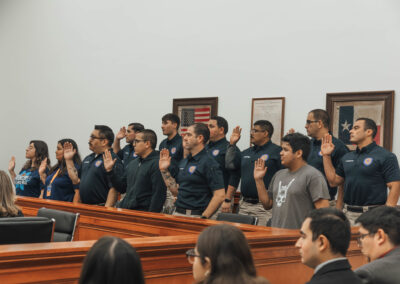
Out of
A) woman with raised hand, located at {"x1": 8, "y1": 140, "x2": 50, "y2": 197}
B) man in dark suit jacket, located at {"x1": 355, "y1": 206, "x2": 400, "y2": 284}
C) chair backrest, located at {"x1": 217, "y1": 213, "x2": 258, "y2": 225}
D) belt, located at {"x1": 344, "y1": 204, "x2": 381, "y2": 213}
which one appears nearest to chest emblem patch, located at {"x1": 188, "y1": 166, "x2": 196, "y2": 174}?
chair backrest, located at {"x1": 217, "y1": 213, "x2": 258, "y2": 225}

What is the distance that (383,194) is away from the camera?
482 cm

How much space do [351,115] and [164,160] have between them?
2.42 m

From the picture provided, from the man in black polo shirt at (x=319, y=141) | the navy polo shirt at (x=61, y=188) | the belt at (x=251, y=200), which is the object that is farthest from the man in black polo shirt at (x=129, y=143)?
the man in black polo shirt at (x=319, y=141)

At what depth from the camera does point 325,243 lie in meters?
2.30

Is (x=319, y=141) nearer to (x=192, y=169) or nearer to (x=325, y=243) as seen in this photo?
(x=192, y=169)

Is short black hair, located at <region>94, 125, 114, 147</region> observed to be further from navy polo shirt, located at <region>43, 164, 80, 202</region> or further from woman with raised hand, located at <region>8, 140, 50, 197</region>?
woman with raised hand, located at <region>8, 140, 50, 197</region>

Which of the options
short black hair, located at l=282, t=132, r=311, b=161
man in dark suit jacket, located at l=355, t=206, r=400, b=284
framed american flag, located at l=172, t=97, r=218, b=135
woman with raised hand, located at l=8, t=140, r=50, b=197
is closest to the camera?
man in dark suit jacket, located at l=355, t=206, r=400, b=284

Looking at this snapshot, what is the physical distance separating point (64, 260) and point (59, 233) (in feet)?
5.48

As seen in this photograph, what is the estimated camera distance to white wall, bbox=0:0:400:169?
21.3ft

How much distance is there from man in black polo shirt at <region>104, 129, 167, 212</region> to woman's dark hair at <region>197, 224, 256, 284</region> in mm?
3362

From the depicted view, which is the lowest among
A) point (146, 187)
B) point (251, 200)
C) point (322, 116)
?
point (251, 200)

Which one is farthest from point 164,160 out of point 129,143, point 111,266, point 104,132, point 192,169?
point 111,266

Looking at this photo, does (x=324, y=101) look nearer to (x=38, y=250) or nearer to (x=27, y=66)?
(x=38, y=250)

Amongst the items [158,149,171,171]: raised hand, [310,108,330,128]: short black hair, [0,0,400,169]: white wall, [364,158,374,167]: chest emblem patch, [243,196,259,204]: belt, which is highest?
[0,0,400,169]: white wall
